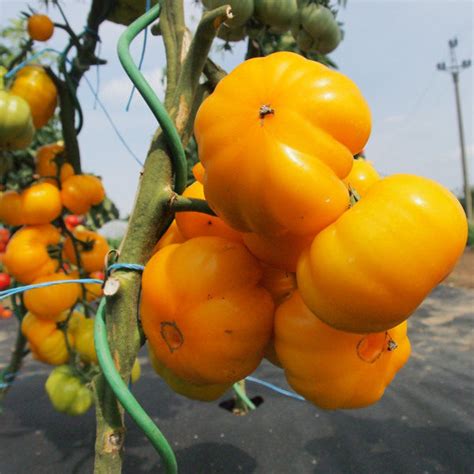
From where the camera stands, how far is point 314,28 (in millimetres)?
1627

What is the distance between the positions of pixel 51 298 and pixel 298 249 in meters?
1.04

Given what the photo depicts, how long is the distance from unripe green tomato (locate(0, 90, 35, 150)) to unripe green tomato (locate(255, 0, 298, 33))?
0.69 metres

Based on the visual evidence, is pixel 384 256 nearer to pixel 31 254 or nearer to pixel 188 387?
pixel 188 387

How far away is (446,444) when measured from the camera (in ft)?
7.77

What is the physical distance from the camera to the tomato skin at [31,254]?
128cm

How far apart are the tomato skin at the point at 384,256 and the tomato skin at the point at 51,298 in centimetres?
106

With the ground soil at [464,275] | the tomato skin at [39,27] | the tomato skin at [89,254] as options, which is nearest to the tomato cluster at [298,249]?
the tomato skin at [89,254]

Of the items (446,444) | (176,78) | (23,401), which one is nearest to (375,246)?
(176,78)

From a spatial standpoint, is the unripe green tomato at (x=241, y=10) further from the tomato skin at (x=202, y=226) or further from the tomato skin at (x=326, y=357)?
the tomato skin at (x=326, y=357)

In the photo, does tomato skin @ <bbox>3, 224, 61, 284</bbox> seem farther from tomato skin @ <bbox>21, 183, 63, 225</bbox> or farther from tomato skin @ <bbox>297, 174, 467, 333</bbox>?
tomato skin @ <bbox>297, 174, 467, 333</bbox>

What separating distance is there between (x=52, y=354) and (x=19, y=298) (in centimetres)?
33

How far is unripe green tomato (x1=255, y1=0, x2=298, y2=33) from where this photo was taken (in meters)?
1.34

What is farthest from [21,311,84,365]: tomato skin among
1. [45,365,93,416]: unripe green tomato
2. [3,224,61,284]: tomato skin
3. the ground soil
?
the ground soil

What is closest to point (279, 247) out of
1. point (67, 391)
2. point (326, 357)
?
point (326, 357)
